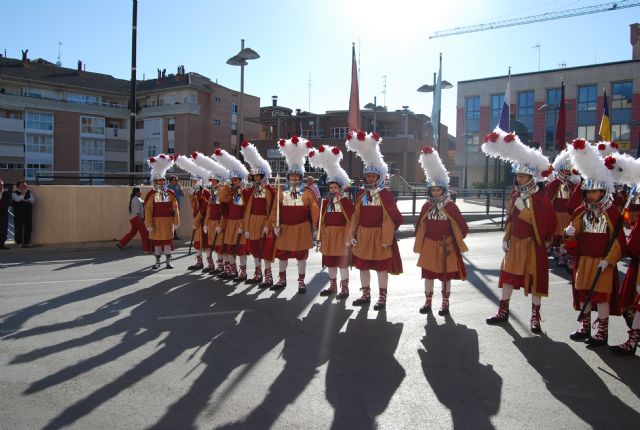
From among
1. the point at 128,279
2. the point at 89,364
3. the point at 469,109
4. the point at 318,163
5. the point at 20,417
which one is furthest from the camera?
the point at 469,109

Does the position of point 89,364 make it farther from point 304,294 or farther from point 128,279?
point 128,279

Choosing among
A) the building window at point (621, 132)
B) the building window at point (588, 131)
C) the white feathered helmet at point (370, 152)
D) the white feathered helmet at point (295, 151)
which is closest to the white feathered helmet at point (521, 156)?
the white feathered helmet at point (370, 152)

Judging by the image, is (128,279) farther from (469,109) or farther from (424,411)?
(469,109)

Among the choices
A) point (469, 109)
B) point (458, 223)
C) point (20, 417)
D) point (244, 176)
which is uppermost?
point (469, 109)

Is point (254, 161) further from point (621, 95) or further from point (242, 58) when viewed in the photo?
point (621, 95)

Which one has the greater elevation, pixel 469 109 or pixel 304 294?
pixel 469 109

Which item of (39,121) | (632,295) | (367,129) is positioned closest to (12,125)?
(39,121)

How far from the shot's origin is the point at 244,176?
33.6ft

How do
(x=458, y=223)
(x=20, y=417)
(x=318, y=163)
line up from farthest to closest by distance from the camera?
1. (x=318, y=163)
2. (x=458, y=223)
3. (x=20, y=417)

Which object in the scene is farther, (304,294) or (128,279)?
(128,279)

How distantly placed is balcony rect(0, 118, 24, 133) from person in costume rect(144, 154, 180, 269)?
4711 centimetres

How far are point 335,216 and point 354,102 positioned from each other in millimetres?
11212

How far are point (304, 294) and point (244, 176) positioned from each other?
8.95 feet

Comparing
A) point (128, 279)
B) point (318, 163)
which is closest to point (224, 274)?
point (128, 279)
